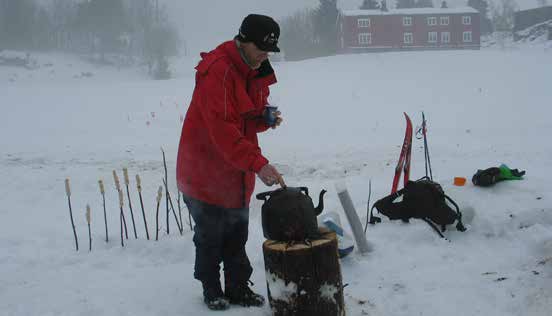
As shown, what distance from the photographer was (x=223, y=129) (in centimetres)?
264

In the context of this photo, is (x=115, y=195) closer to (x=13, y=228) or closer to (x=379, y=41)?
(x=13, y=228)

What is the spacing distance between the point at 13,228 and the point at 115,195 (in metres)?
1.88

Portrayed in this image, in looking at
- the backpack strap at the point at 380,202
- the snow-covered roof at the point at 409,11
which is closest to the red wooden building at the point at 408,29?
the snow-covered roof at the point at 409,11

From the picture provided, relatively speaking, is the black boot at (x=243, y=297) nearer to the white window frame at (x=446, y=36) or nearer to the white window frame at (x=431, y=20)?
the white window frame at (x=431, y=20)

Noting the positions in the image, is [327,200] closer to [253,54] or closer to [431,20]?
[253,54]

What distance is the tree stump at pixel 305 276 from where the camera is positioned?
2.51m

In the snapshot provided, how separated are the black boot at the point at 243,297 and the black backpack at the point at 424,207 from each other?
1.89m

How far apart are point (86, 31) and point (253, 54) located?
61.5 metres

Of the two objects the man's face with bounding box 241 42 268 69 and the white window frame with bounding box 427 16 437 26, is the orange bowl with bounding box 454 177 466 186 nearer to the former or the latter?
the man's face with bounding box 241 42 268 69

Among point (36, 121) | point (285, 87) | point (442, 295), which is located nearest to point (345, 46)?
point (285, 87)

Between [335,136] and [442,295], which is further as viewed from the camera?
[335,136]

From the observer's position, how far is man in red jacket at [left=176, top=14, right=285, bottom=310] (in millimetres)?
2658

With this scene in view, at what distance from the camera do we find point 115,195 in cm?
695

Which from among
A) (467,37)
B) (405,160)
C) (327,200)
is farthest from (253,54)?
(467,37)
